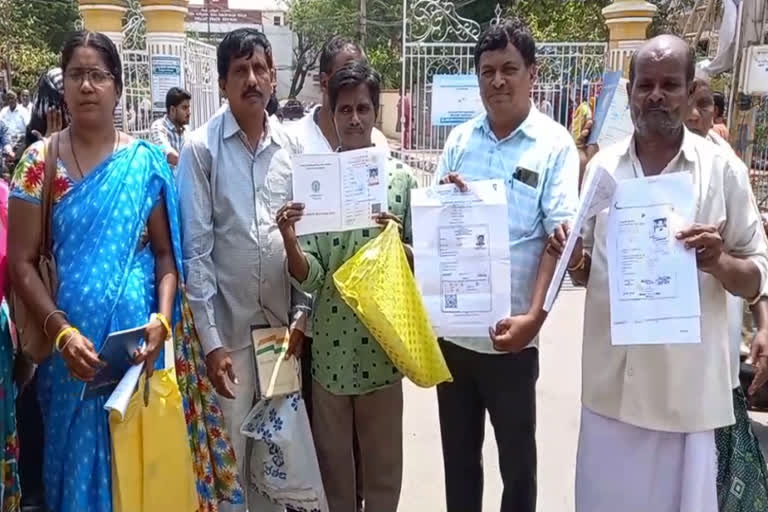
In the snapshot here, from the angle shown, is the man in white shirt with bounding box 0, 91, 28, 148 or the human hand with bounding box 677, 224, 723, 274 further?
the man in white shirt with bounding box 0, 91, 28, 148

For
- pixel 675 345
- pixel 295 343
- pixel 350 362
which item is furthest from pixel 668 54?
pixel 295 343

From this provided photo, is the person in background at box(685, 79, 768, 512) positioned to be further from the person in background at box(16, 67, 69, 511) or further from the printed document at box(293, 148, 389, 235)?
the person in background at box(16, 67, 69, 511)

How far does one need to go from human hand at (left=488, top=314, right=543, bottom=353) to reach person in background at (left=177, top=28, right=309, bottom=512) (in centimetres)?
75

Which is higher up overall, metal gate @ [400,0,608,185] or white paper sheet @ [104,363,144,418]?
metal gate @ [400,0,608,185]

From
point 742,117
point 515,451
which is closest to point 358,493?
point 515,451

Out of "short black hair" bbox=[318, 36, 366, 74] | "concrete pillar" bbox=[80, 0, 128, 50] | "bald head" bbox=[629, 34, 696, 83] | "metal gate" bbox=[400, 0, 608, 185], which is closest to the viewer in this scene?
"bald head" bbox=[629, 34, 696, 83]

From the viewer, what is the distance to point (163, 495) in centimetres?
231

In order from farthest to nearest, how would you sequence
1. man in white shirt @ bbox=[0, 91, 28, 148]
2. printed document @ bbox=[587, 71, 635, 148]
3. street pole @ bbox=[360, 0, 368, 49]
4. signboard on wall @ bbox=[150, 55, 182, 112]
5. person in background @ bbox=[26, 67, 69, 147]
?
street pole @ bbox=[360, 0, 368, 49], man in white shirt @ bbox=[0, 91, 28, 148], signboard on wall @ bbox=[150, 55, 182, 112], printed document @ bbox=[587, 71, 635, 148], person in background @ bbox=[26, 67, 69, 147]

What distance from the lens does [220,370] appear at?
2.53 m

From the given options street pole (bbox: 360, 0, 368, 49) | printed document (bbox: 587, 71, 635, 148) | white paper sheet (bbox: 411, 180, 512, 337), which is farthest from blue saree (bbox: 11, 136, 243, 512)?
street pole (bbox: 360, 0, 368, 49)

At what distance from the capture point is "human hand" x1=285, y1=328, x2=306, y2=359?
2650mm

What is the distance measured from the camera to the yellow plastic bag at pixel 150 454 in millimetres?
2281

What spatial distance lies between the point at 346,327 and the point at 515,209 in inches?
28.8

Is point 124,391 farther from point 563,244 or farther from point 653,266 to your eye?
point 653,266
